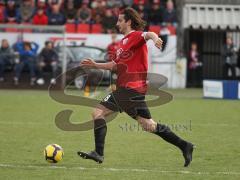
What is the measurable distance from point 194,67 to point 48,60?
5.91m

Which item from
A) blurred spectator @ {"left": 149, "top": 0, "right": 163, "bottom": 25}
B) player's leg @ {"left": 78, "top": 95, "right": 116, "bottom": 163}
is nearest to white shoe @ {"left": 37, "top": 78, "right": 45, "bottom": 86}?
blurred spectator @ {"left": 149, "top": 0, "right": 163, "bottom": 25}

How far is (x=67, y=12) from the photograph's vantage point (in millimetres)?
28703

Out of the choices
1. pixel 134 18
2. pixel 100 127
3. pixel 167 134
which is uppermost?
pixel 134 18

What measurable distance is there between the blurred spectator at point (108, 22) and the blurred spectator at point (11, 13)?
3.39m

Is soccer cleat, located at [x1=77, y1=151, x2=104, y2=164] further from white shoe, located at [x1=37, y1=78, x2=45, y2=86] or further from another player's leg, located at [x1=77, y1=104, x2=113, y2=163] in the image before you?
white shoe, located at [x1=37, y1=78, x2=45, y2=86]

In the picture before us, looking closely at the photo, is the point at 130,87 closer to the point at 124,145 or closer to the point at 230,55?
the point at 124,145

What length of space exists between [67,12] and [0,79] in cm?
439

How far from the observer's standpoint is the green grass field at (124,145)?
8906 mm

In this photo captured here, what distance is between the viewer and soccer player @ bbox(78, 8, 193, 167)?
930 centimetres

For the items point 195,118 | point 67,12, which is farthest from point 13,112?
point 67,12

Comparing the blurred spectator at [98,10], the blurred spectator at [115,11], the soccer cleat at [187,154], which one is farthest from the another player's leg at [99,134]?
the blurred spectator at [98,10]

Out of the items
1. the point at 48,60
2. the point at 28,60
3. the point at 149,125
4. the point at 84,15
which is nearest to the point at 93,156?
the point at 149,125

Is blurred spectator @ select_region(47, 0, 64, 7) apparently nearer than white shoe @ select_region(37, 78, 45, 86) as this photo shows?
No

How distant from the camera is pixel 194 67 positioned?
28297 millimetres
